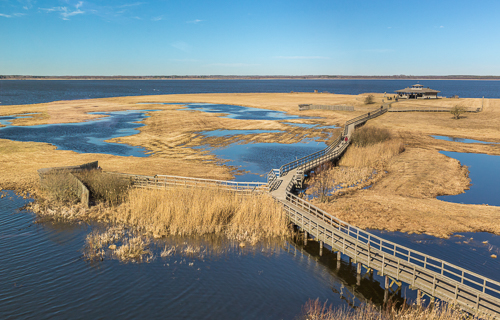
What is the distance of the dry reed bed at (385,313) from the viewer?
1470 cm

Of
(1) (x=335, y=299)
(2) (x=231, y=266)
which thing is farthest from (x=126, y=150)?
(1) (x=335, y=299)

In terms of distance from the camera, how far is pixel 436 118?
262 ft

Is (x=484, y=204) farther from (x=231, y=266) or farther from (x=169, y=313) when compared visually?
(x=169, y=313)

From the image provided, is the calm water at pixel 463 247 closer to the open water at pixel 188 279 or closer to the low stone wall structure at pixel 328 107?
the open water at pixel 188 279

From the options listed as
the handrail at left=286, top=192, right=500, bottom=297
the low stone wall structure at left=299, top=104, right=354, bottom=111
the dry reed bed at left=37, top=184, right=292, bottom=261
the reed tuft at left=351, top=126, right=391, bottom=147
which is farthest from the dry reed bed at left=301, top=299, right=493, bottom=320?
the low stone wall structure at left=299, top=104, right=354, bottom=111

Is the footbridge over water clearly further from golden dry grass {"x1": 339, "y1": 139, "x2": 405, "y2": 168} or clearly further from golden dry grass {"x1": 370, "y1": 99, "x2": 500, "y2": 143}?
golden dry grass {"x1": 370, "y1": 99, "x2": 500, "y2": 143}

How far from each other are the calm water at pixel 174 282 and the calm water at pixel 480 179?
18.6 meters

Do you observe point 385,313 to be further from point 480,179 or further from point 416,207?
point 480,179

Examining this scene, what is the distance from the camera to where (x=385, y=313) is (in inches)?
656

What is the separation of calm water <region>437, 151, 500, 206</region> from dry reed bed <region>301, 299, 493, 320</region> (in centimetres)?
1982

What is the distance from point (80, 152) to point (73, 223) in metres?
25.9

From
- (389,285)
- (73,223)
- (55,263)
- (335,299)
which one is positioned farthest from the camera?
(73,223)

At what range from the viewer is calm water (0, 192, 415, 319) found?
1655 centimetres

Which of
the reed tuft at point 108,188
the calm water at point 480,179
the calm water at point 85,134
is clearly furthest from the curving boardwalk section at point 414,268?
the calm water at point 85,134
